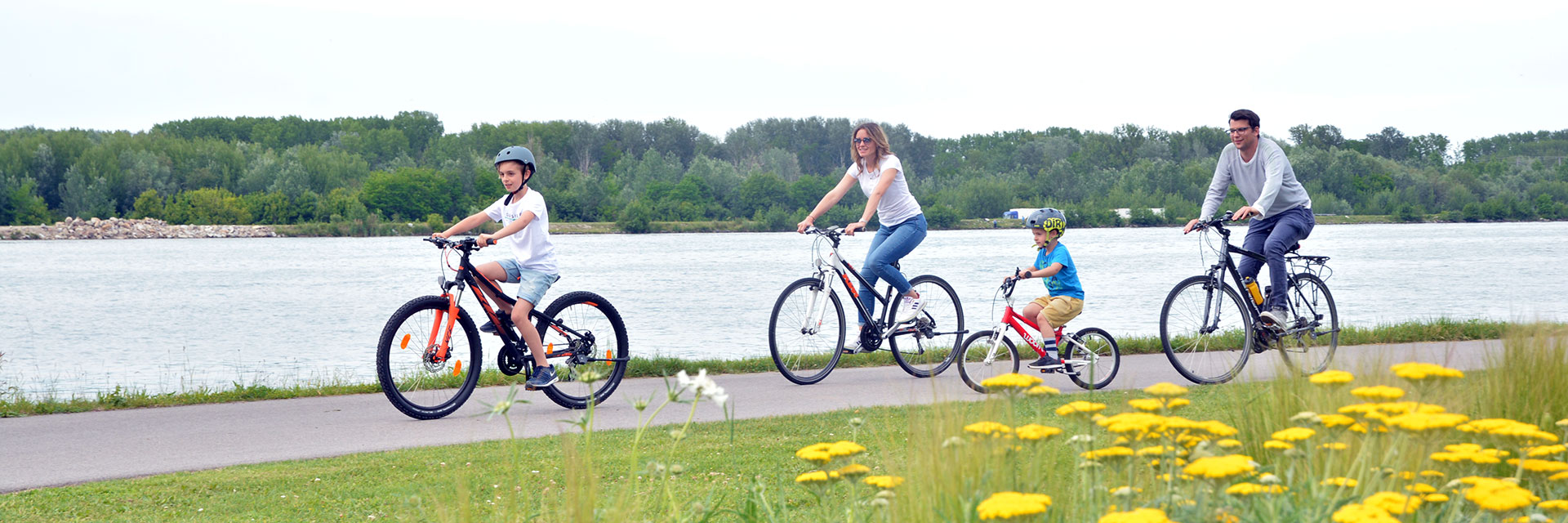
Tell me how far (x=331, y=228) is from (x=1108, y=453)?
9313 centimetres

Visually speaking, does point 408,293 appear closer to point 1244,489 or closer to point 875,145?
point 875,145

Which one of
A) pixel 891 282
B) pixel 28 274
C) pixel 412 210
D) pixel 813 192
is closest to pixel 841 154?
pixel 813 192

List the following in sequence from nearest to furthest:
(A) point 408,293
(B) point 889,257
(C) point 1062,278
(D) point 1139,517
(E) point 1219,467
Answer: (D) point 1139,517
(E) point 1219,467
(C) point 1062,278
(B) point 889,257
(A) point 408,293

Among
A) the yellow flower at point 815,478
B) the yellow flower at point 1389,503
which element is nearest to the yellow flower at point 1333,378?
the yellow flower at point 1389,503

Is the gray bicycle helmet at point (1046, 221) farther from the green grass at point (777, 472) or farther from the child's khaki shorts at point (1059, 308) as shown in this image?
the green grass at point (777, 472)

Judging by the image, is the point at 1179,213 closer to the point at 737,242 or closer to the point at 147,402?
the point at 737,242

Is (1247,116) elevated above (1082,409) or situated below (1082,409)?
above

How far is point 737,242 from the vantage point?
259 ft

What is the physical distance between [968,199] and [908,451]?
94.2 m

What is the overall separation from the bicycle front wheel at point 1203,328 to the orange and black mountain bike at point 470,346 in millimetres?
3547

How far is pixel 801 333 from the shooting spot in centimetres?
810

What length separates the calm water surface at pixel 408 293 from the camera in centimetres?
1678

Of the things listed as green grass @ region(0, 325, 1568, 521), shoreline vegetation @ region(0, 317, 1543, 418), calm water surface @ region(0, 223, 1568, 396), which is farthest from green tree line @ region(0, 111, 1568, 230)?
green grass @ region(0, 325, 1568, 521)

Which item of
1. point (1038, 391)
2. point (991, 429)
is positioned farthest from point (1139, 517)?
point (1038, 391)
